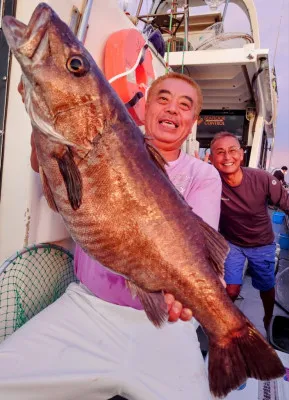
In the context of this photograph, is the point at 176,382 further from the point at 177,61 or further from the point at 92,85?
the point at 177,61

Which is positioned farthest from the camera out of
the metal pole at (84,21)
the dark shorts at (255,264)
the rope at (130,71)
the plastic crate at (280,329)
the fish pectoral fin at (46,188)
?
the dark shorts at (255,264)

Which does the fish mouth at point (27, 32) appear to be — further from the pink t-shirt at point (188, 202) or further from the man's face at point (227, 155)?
the man's face at point (227, 155)

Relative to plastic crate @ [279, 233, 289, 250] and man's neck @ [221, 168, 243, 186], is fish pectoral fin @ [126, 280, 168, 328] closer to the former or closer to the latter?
man's neck @ [221, 168, 243, 186]

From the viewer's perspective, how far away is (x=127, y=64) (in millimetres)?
3043

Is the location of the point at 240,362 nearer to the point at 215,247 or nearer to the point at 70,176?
the point at 215,247

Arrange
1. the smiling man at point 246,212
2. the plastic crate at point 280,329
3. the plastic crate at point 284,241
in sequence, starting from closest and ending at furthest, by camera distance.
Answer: the plastic crate at point 280,329 < the smiling man at point 246,212 < the plastic crate at point 284,241

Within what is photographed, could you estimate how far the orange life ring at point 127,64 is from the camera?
9.89 ft

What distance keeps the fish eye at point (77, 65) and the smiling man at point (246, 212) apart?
327 centimetres

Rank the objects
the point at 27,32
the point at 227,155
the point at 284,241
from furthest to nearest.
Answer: the point at 284,241 → the point at 227,155 → the point at 27,32

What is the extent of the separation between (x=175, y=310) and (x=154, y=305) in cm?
14

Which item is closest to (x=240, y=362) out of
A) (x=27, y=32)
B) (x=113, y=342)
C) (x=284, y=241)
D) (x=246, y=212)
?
(x=113, y=342)

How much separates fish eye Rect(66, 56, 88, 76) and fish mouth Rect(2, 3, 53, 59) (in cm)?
16

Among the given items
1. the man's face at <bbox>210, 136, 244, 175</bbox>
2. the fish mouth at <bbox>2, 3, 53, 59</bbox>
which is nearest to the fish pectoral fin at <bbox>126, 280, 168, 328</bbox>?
the fish mouth at <bbox>2, 3, 53, 59</bbox>

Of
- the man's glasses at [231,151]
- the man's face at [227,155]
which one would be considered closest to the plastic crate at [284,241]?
the man's face at [227,155]
